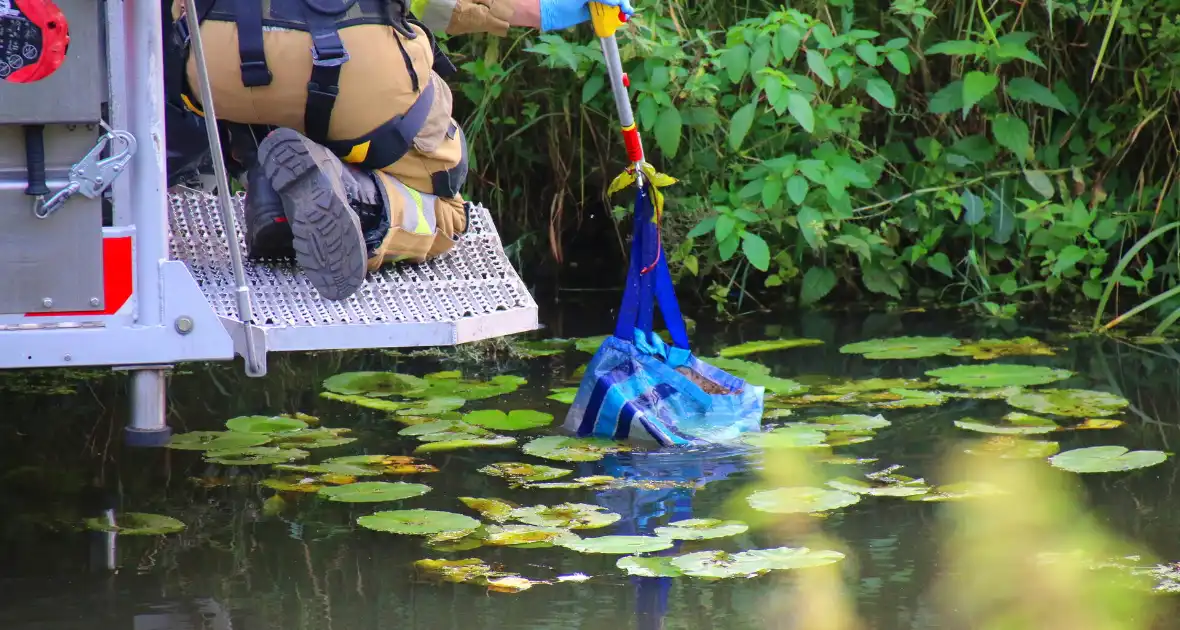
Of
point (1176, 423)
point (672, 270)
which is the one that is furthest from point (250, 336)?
point (672, 270)

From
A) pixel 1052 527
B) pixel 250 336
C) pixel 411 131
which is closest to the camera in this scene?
pixel 250 336

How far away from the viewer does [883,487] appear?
3348mm

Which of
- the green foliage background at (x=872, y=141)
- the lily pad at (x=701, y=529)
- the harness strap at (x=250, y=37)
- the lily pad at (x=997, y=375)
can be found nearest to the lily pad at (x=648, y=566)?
the lily pad at (x=701, y=529)

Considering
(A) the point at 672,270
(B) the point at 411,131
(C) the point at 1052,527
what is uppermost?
(B) the point at 411,131

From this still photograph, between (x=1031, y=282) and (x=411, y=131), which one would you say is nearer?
(x=411, y=131)

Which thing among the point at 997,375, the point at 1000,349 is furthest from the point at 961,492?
the point at 1000,349

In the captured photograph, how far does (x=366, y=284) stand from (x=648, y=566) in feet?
3.19

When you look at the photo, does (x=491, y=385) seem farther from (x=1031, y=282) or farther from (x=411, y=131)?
(x=1031, y=282)

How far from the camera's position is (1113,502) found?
3.23m

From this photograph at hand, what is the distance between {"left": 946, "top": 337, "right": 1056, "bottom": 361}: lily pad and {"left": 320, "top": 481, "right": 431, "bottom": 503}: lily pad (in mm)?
2068

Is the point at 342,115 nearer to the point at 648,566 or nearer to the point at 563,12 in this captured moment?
the point at 563,12

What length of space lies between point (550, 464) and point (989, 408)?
1.26m

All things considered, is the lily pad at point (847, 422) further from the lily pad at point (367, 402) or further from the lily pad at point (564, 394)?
the lily pad at point (367, 402)

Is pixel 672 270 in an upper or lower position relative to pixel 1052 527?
upper
